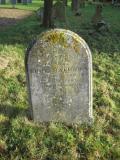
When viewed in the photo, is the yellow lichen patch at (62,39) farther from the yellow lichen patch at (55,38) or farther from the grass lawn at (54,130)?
the grass lawn at (54,130)

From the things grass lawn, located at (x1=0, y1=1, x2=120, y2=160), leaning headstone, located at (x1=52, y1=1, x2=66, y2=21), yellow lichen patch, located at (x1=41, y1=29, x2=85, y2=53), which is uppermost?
yellow lichen patch, located at (x1=41, y1=29, x2=85, y2=53)

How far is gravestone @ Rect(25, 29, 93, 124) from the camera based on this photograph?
740 cm

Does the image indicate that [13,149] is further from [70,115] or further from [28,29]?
[28,29]

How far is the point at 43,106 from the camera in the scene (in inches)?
310

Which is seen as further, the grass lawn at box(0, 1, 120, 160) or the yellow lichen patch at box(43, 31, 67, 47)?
the yellow lichen patch at box(43, 31, 67, 47)

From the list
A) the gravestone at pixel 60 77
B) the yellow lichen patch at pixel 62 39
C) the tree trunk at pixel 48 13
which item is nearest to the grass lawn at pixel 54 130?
the gravestone at pixel 60 77

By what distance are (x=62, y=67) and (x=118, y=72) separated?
3996mm

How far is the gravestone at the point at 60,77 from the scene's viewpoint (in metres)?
7.40

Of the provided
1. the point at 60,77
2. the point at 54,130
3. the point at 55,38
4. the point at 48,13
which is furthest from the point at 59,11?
the point at 54,130

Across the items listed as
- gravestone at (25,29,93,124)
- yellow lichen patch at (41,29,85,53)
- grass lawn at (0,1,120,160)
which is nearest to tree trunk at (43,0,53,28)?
grass lawn at (0,1,120,160)

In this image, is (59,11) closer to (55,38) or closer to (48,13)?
(48,13)

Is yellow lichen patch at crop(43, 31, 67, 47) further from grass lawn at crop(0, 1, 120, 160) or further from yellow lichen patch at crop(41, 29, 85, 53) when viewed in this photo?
grass lawn at crop(0, 1, 120, 160)

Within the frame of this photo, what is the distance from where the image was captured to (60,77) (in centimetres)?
763

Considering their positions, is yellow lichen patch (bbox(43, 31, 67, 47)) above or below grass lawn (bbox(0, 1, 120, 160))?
above
